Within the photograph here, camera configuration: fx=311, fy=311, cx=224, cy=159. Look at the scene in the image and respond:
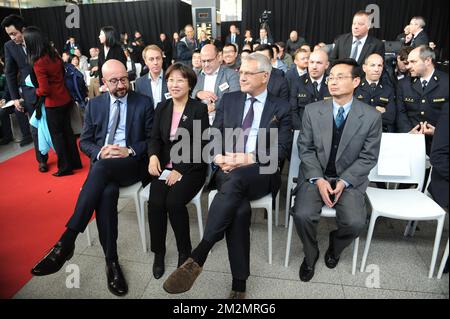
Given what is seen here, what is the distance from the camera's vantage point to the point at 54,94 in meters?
3.13

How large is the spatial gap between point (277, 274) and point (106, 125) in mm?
1510

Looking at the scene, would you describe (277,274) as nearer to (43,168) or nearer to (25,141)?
(43,168)

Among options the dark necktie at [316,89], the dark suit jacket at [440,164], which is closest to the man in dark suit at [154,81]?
the dark necktie at [316,89]

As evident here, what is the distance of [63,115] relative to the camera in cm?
328

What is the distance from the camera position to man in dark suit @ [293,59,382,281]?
5.94ft

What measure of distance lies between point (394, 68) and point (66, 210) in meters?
4.76

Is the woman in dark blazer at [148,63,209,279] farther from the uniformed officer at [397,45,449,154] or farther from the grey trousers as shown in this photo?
the uniformed officer at [397,45,449,154]

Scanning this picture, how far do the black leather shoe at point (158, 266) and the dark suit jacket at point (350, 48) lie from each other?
8.82 ft

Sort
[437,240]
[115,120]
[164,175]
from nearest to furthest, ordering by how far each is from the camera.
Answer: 1. [437,240]
2. [164,175]
3. [115,120]

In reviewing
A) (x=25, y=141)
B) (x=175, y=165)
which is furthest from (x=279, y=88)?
(x=25, y=141)

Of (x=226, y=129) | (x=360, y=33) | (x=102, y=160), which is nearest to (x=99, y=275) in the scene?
(x=102, y=160)

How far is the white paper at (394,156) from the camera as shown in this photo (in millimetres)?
2068

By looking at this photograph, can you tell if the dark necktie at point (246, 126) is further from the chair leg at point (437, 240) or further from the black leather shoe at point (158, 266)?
the chair leg at point (437, 240)

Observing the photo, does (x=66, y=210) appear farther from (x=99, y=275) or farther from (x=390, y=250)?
(x=390, y=250)
